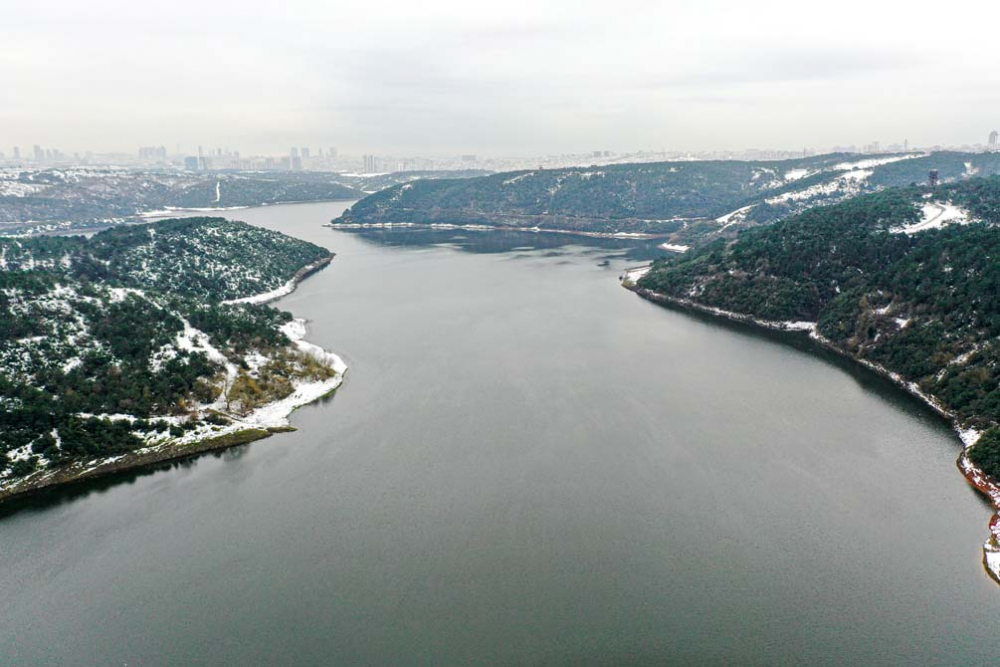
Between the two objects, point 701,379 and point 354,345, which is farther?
point 354,345

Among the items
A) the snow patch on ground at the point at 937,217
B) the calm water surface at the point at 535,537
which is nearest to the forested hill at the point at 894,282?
the snow patch on ground at the point at 937,217

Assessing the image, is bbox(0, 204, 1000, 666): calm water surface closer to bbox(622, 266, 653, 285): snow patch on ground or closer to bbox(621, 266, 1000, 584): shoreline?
bbox(621, 266, 1000, 584): shoreline

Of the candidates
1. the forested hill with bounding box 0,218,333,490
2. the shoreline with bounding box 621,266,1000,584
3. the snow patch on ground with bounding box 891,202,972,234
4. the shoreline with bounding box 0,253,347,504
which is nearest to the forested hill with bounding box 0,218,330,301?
the forested hill with bounding box 0,218,333,490

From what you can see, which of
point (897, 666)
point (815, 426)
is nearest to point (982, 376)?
point (815, 426)

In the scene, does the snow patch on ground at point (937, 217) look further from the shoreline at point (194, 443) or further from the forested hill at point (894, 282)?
the shoreline at point (194, 443)

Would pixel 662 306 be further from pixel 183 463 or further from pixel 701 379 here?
pixel 183 463

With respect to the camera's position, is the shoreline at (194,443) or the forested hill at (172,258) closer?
the shoreline at (194,443)

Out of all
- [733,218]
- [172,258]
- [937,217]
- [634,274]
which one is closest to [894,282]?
[937,217]
